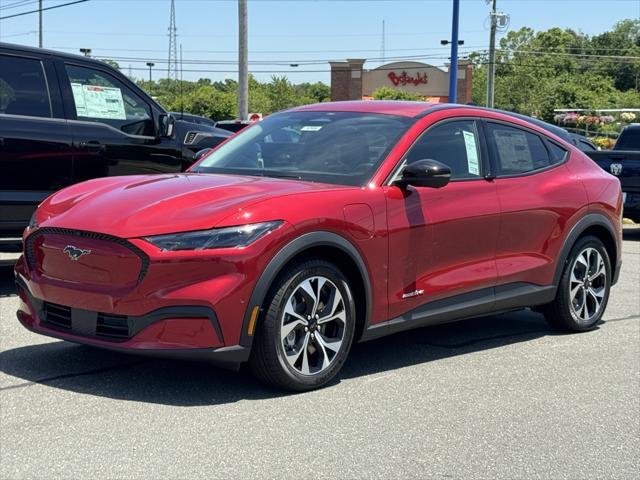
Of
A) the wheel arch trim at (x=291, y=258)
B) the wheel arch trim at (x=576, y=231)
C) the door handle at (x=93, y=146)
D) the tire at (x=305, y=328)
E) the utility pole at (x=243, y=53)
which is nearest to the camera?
the wheel arch trim at (x=291, y=258)

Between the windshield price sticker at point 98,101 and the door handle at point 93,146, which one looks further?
the windshield price sticker at point 98,101

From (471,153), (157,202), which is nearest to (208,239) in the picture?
(157,202)

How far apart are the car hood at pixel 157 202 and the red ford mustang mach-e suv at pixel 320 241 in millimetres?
12

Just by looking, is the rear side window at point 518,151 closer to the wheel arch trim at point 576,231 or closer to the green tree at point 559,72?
the wheel arch trim at point 576,231

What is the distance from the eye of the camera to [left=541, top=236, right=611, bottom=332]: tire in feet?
21.9

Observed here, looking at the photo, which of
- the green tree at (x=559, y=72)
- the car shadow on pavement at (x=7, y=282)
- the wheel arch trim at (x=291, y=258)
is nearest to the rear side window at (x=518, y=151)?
the wheel arch trim at (x=291, y=258)

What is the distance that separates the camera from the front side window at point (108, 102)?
26.2 ft

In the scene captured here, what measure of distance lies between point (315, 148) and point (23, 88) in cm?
328

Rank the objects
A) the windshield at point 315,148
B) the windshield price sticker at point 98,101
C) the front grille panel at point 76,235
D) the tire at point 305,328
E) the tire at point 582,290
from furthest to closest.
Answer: the windshield price sticker at point 98,101, the tire at point 582,290, the windshield at point 315,148, the tire at point 305,328, the front grille panel at point 76,235

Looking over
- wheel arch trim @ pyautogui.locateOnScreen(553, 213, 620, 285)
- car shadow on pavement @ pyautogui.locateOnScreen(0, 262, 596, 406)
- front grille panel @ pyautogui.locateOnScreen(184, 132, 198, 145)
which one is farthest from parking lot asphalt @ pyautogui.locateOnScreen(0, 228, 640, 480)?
front grille panel @ pyautogui.locateOnScreen(184, 132, 198, 145)

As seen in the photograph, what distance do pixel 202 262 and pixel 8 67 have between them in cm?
408

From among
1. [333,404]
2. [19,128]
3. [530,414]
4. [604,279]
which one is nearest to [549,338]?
[604,279]

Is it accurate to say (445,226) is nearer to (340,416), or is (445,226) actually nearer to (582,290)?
(340,416)

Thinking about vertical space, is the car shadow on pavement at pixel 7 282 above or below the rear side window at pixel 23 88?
below
